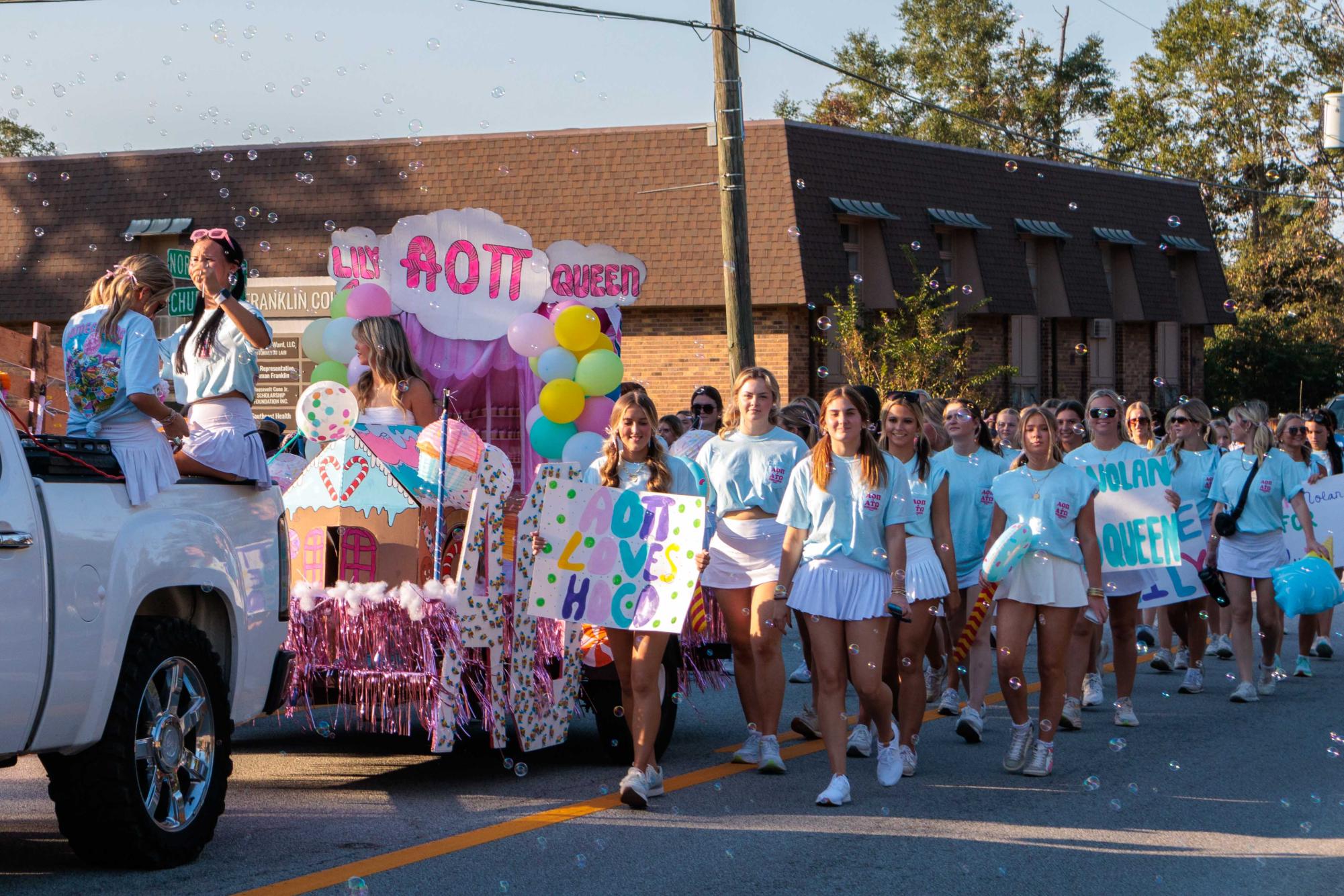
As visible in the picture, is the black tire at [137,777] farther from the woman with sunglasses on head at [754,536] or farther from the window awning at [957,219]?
the window awning at [957,219]

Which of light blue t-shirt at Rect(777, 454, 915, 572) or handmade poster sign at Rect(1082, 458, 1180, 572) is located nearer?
light blue t-shirt at Rect(777, 454, 915, 572)

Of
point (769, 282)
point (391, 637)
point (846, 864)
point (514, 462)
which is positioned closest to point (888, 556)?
point (846, 864)

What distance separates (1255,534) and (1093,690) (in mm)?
1559

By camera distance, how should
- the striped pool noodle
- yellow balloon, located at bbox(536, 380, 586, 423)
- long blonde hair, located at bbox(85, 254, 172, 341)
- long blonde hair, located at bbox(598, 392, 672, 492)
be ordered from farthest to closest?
1. yellow balloon, located at bbox(536, 380, 586, 423)
2. the striped pool noodle
3. long blonde hair, located at bbox(598, 392, 672, 492)
4. long blonde hair, located at bbox(85, 254, 172, 341)

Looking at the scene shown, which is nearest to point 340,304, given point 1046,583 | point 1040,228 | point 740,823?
point 1046,583

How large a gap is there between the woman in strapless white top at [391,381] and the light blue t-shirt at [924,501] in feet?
7.89

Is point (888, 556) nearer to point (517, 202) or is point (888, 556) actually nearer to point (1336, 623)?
point (1336, 623)

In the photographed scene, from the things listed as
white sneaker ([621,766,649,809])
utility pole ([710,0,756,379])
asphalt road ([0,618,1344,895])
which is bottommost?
asphalt road ([0,618,1344,895])

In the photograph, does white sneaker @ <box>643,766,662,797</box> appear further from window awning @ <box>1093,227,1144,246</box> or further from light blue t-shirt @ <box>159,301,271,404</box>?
window awning @ <box>1093,227,1144,246</box>

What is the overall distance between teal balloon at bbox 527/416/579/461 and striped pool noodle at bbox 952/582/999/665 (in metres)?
3.04

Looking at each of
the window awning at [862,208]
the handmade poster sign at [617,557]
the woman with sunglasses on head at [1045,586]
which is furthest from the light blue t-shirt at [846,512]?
the window awning at [862,208]

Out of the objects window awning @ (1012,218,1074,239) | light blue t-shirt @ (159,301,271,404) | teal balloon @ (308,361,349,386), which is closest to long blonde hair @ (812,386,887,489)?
light blue t-shirt @ (159,301,271,404)

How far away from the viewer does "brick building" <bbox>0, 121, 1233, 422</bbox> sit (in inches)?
1137

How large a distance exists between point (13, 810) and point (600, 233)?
2277 centimetres
